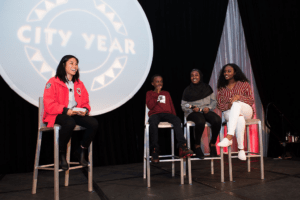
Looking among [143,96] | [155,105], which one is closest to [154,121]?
[155,105]

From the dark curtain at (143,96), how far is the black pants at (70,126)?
3.44ft

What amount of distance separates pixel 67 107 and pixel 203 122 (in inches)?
48.9

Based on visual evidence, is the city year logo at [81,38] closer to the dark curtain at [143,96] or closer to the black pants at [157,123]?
the dark curtain at [143,96]

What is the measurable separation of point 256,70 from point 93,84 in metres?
2.65

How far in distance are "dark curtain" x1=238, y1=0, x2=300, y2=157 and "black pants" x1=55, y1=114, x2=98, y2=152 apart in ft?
9.61

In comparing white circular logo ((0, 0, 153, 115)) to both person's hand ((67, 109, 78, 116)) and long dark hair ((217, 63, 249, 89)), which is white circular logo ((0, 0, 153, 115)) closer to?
person's hand ((67, 109, 78, 116))

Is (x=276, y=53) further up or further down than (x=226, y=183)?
further up

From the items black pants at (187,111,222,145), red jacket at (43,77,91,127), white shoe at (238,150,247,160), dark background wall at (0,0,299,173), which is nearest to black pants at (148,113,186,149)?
black pants at (187,111,222,145)

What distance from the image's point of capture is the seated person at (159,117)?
1.94 m

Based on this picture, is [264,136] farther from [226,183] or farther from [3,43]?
[3,43]

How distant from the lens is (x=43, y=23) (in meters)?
2.31

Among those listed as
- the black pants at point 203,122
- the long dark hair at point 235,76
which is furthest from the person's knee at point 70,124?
the long dark hair at point 235,76

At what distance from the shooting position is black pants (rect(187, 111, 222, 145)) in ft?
6.79

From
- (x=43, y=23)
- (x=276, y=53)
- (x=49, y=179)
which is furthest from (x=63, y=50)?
(x=276, y=53)
